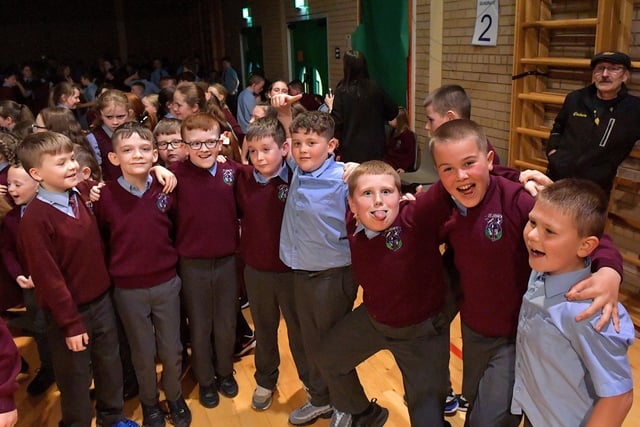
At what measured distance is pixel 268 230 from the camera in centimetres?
264

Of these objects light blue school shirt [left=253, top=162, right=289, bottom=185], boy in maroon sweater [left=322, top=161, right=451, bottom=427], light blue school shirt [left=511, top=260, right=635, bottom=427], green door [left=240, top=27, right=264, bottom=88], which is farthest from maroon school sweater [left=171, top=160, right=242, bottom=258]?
green door [left=240, top=27, right=264, bottom=88]

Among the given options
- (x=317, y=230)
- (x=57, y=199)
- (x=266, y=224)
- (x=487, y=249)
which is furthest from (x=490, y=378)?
(x=57, y=199)

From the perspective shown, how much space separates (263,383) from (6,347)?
5.15 ft

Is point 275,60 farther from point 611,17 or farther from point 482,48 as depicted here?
point 611,17

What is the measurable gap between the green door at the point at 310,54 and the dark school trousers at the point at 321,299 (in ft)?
20.0

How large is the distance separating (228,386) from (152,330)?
606mm

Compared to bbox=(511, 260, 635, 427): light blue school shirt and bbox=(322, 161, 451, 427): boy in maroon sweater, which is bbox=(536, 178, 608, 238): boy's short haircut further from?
bbox=(322, 161, 451, 427): boy in maroon sweater

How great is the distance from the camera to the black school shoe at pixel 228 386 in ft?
9.85

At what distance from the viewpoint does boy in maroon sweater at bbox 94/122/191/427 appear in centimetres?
252

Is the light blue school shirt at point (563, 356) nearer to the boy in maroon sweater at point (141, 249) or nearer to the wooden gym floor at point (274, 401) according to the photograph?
the wooden gym floor at point (274, 401)

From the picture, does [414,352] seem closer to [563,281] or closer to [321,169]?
[563,281]

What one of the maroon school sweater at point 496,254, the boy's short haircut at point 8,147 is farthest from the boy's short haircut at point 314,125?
the boy's short haircut at point 8,147

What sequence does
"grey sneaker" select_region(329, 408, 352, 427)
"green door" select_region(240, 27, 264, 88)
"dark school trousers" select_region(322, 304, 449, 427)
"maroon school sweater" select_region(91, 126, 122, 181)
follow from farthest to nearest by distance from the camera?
"green door" select_region(240, 27, 264, 88) → "maroon school sweater" select_region(91, 126, 122, 181) → "grey sneaker" select_region(329, 408, 352, 427) → "dark school trousers" select_region(322, 304, 449, 427)

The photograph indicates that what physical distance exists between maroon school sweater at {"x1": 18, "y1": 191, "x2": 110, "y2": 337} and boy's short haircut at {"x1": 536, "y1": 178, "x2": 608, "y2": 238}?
6.11ft
